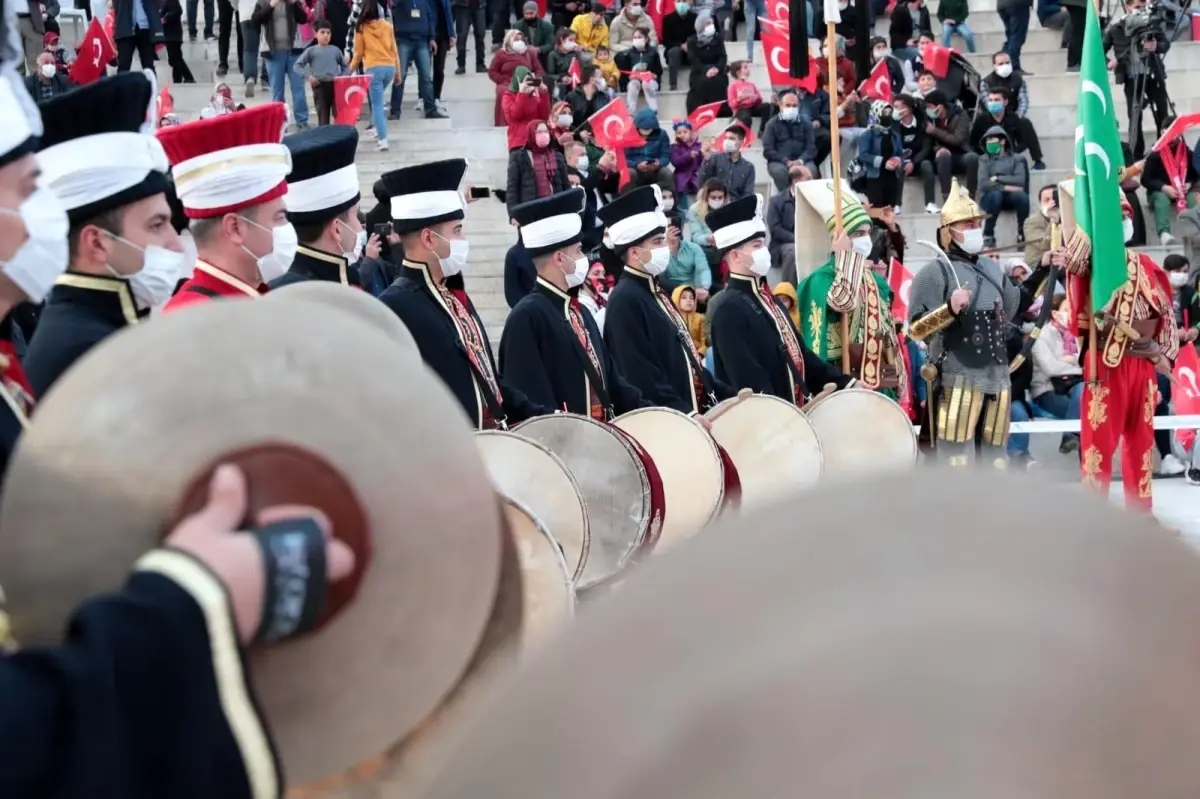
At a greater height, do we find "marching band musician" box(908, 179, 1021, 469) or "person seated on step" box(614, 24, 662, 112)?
"person seated on step" box(614, 24, 662, 112)

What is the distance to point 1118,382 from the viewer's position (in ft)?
33.7

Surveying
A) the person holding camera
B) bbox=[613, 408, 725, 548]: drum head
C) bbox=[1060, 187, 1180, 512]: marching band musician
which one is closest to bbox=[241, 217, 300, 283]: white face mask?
bbox=[613, 408, 725, 548]: drum head

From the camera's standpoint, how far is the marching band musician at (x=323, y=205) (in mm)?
5086

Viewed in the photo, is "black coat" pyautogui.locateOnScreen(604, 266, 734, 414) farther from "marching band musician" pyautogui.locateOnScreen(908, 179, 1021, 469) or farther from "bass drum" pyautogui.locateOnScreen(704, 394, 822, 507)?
"marching band musician" pyautogui.locateOnScreen(908, 179, 1021, 469)

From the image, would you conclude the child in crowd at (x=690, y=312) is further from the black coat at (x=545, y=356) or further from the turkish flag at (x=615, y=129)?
the black coat at (x=545, y=356)

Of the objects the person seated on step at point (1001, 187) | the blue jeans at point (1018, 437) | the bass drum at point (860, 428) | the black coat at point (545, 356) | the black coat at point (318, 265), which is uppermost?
the black coat at point (318, 265)

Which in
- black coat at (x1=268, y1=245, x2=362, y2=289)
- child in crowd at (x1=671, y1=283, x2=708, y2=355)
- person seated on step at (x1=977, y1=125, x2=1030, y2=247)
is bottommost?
child in crowd at (x1=671, y1=283, x2=708, y2=355)

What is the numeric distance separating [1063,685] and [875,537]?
14 centimetres

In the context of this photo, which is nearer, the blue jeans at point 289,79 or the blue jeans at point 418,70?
the blue jeans at point 289,79

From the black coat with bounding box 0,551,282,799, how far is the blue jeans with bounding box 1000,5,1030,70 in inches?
777

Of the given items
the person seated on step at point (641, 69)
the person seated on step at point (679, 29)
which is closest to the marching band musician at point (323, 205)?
the person seated on step at point (641, 69)

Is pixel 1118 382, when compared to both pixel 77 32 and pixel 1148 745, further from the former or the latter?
pixel 77 32

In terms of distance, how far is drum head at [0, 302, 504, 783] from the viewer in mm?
1616

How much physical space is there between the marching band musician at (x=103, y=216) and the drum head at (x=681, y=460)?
3299 mm
